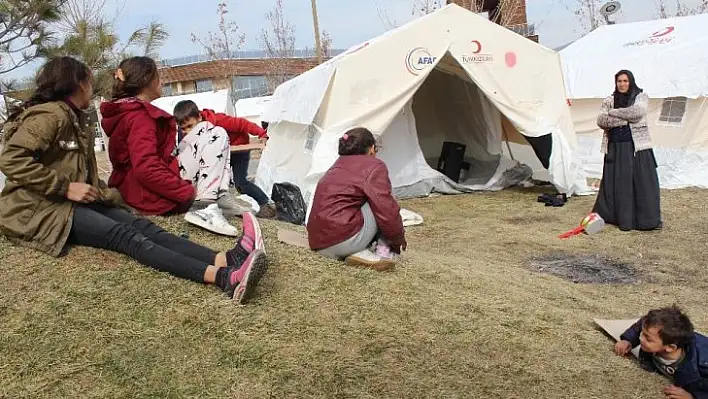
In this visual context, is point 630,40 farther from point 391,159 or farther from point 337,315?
point 337,315

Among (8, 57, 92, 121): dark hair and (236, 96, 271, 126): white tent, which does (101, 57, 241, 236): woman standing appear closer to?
(8, 57, 92, 121): dark hair

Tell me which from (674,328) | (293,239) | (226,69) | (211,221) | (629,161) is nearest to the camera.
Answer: (674,328)

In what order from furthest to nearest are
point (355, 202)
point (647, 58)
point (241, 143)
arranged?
point (647, 58) < point (241, 143) < point (355, 202)

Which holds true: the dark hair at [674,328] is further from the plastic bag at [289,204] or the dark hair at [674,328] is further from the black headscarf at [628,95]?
the plastic bag at [289,204]

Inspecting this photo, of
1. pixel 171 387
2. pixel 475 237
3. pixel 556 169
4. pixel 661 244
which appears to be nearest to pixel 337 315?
pixel 171 387

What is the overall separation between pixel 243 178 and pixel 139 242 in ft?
14.2

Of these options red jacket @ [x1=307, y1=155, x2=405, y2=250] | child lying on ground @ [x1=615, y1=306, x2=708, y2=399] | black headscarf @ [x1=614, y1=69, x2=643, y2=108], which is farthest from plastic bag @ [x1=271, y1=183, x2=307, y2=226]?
child lying on ground @ [x1=615, y1=306, x2=708, y2=399]

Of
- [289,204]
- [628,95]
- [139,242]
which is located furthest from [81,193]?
[628,95]

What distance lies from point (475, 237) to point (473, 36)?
10.4 ft

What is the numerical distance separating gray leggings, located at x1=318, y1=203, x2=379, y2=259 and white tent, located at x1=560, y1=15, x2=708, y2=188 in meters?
6.88

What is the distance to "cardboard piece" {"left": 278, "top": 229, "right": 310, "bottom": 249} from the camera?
4327mm

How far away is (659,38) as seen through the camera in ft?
37.1

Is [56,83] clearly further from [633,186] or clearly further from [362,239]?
[633,186]

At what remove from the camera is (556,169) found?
27.8 ft
